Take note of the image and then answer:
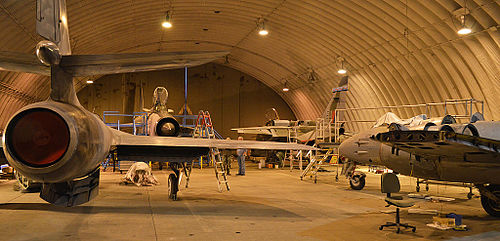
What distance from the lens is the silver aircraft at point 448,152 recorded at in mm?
5727

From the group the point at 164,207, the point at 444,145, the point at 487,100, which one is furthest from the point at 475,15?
the point at 164,207

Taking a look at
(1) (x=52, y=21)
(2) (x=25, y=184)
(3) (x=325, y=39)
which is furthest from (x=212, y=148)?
(3) (x=325, y=39)

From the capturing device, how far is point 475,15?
39.7 feet

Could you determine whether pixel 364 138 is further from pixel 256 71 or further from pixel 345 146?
pixel 256 71

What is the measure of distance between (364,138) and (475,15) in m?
5.98

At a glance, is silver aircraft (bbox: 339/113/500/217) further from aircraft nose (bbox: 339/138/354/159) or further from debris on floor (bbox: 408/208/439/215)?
debris on floor (bbox: 408/208/439/215)

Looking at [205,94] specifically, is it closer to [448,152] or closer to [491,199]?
[491,199]

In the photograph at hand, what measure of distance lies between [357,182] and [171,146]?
7112 mm

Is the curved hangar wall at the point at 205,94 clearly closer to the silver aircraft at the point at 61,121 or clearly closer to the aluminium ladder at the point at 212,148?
the aluminium ladder at the point at 212,148

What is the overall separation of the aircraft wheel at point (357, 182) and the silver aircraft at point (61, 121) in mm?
7346

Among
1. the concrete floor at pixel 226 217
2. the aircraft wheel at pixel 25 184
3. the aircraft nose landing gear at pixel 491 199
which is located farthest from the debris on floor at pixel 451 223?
the aircraft wheel at pixel 25 184

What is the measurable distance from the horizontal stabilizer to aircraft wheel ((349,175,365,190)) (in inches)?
327

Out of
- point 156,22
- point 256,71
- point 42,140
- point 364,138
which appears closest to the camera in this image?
point 42,140

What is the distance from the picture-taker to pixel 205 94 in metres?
31.0
